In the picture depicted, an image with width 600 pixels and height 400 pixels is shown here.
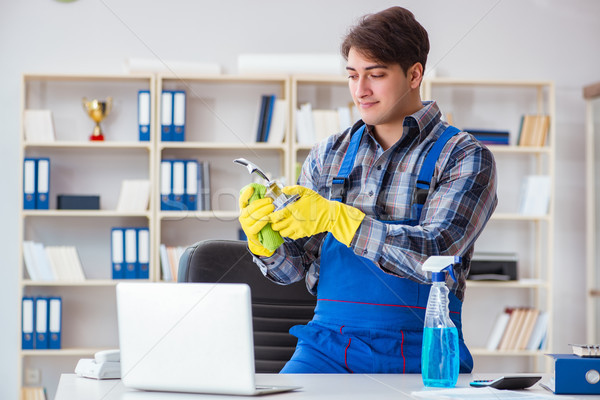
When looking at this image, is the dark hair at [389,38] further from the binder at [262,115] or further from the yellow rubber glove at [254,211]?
the binder at [262,115]

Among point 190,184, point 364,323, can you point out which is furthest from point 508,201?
point 364,323

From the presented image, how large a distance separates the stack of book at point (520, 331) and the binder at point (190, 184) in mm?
1749

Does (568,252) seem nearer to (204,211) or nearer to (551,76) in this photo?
(551,76)

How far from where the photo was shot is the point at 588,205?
377cm

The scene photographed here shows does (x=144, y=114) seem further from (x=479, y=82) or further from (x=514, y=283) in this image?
(x=514, y=283)

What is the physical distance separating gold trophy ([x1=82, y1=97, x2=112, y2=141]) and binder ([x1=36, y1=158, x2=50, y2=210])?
0.91ft

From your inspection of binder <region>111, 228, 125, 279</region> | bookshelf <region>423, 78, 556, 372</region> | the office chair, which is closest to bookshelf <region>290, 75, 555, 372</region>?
bookshelf <region>423, 78, 556, 372</region>

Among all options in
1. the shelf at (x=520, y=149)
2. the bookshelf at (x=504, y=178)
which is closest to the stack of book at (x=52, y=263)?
the bookshelf at (x=504, y=178)

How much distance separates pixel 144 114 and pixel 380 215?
2.23m

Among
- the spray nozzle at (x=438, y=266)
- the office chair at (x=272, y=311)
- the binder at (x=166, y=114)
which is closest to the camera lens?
the spray nozzle at (x=438, y=266)

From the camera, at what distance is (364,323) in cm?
150

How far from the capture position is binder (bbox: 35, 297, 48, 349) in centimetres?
351

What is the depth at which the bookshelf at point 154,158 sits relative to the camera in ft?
12.0

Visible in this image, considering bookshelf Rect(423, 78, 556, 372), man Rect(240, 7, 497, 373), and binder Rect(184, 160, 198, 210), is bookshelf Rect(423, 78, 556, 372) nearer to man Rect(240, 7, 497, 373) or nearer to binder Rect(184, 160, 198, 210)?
binder Rect(184, 160, 198, 210)
